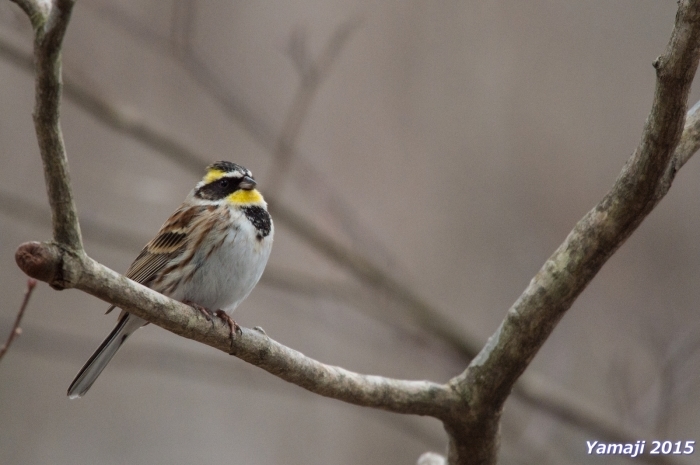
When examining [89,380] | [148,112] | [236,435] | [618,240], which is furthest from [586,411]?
[148,112]

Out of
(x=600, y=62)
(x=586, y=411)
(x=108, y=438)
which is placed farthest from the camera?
(x=600, y=62)

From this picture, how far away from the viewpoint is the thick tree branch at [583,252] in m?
2.34

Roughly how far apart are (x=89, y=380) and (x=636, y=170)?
2.52m

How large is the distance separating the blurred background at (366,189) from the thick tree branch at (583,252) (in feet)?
10.6

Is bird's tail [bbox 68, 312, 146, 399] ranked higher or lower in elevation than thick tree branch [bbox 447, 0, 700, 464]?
lower

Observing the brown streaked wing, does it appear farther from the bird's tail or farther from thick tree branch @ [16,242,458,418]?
thick tree branch @ [16,242,458,418]

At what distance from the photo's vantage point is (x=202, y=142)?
757 cm

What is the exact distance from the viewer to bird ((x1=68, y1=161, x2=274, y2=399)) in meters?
3.63

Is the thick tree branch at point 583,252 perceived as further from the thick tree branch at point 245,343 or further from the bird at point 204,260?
the bird at point 204,260

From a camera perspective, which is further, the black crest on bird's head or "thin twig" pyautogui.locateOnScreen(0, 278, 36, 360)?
the black crest on bird's head

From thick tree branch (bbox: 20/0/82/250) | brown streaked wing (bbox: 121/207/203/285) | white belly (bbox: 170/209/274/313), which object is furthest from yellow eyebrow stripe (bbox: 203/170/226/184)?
thick tree branch (bbox: 20/0/82/250)

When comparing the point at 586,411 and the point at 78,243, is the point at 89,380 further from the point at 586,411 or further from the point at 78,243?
the point at 586,411

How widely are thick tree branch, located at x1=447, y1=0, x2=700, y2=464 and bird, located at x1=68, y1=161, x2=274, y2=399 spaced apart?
118cm

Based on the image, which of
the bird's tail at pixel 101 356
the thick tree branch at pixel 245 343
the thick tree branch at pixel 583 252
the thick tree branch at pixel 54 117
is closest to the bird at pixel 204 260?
the bird's tail at pixel 101 356
